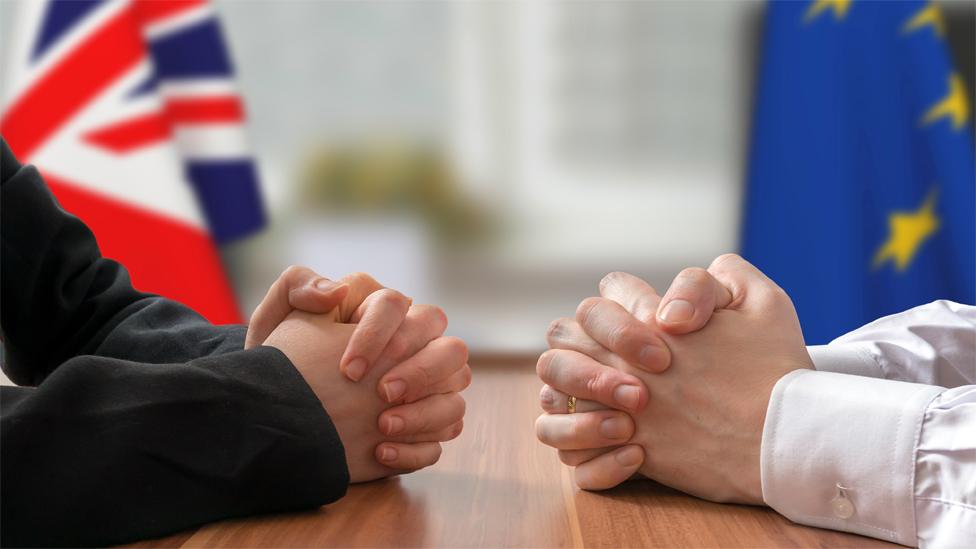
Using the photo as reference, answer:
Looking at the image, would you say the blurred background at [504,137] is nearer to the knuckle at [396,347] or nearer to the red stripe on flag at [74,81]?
the red stripe on flag at [74,81]

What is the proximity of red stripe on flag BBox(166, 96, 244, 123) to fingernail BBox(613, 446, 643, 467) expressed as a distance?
7.31 feet

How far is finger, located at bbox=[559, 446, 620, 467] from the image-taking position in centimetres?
74

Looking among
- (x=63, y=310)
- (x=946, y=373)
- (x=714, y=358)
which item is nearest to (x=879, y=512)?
(x=714, y=358)

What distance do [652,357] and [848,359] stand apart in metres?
0.29

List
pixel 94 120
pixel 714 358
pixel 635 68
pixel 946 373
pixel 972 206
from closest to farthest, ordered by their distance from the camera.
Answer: pixel 714 358 < pixel 946 373 < pixel 972 206 < pixel 94 120 < pixel 635 68

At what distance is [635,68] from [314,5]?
0.94 m

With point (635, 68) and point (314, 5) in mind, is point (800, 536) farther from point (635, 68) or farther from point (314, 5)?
point (314, 5)

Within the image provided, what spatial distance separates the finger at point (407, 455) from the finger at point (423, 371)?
37 mm

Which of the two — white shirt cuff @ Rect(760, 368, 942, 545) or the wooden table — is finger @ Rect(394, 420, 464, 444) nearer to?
the wooden table

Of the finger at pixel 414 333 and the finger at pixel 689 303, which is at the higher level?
the finger at pixel 689 303

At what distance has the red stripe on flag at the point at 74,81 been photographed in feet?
8.16

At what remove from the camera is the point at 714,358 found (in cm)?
74

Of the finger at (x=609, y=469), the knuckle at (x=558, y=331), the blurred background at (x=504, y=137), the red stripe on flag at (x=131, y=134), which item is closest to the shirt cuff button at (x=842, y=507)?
the finger at (x=609, y=469)

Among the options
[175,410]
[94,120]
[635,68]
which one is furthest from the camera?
[635,68]
